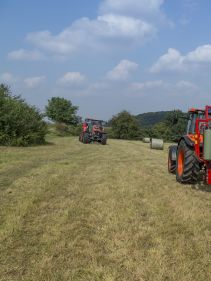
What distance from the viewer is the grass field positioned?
13.0ft

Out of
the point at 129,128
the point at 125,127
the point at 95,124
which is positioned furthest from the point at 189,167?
the point at 125,127

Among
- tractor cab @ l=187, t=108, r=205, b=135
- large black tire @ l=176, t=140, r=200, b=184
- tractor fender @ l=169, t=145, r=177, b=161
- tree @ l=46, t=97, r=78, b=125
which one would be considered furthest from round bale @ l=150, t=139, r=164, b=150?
tree @ l=46, t=97, r=78, b=125

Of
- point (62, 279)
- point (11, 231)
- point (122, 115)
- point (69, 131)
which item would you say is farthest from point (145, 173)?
point (122, 115)

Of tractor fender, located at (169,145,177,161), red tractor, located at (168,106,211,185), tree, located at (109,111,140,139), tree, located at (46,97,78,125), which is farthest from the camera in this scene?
tree, located at (109,111,140,139)

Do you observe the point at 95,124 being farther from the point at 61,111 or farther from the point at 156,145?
the point at 61,111

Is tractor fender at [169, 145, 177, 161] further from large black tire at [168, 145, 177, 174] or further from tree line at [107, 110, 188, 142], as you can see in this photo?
tree line at [107, 110, 188, 142]

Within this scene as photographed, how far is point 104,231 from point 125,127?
63.4 metres

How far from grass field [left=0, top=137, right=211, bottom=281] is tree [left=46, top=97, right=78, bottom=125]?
5168 centimetres

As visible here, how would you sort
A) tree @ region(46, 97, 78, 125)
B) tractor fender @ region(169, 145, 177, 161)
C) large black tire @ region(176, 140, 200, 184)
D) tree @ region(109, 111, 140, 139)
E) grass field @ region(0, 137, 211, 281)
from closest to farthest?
grass field @ region(0, 137, 211, 281), large black tire @ region(176, 140, 200, 184), tractor fender @ region(169, 145, 177, 161), tree @ region(46, 97, 78, 125), tree @ region(109, 111, 140, 139)

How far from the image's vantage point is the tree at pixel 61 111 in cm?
6050

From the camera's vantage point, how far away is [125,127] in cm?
6838

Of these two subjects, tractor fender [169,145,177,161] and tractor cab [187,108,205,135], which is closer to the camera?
tractor cab [187,108,205,135]

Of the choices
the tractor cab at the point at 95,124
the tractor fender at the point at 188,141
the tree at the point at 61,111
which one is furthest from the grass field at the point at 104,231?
the tree at the point at 61,111

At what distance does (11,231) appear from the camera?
5105 millimetres
